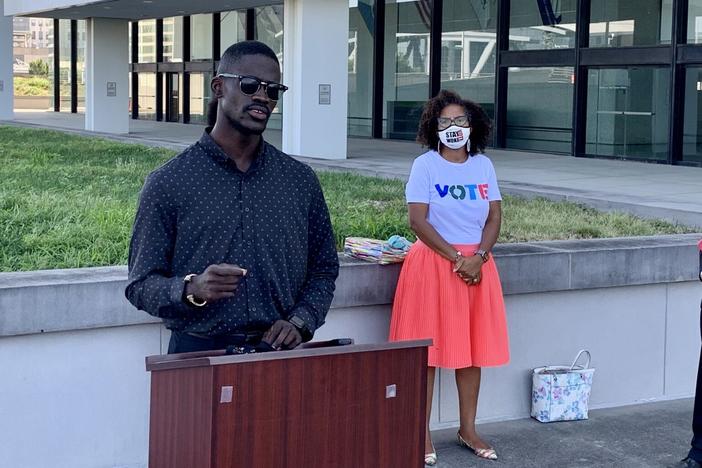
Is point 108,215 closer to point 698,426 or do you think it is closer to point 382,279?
point 382,279

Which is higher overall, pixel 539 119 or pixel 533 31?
pixel 533 31

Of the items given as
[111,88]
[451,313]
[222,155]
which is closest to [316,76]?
[111,88]

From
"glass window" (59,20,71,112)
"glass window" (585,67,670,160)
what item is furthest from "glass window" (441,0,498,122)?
"glass window" (59,20,71,112)

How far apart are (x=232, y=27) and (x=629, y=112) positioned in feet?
54.4

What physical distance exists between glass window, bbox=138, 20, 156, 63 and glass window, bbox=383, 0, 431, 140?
14.8 metres

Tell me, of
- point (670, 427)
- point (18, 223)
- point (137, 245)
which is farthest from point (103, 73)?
point (137, 245)

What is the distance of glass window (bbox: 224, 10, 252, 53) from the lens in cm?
3397

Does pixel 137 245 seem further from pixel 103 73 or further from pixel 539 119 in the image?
pixel 103 73

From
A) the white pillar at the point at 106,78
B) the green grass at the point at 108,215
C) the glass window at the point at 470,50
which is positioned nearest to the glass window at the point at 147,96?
the white pillar at the point at 106,78

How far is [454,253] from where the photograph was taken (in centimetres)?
559

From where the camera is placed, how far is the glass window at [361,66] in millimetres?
28984

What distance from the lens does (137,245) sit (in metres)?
3.45

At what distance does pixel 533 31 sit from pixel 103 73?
40.6 feet

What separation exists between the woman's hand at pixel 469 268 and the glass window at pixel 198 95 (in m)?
31.9
